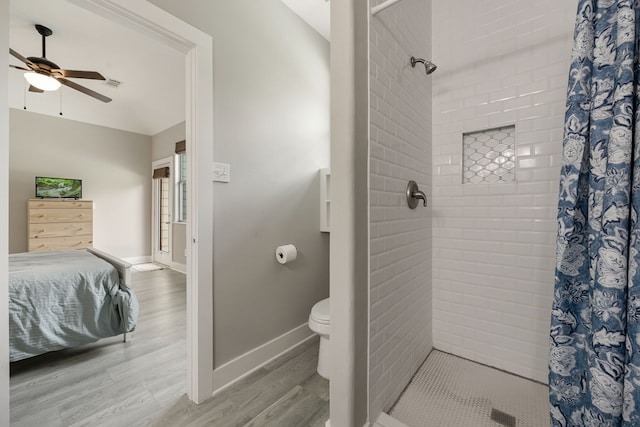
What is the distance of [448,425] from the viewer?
1.12m

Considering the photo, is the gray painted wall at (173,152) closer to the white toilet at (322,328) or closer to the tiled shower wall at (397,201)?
the white toilet at (322,328)

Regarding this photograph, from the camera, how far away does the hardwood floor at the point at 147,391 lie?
1.37 meters

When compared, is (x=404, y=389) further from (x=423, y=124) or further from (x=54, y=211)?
(x=54, y=211)

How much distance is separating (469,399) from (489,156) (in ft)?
4.11

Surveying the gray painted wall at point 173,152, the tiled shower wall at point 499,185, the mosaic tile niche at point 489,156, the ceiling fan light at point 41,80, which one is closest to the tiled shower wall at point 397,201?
the tiled shower wall at point 499,185

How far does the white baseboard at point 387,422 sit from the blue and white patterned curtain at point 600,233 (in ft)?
1.75

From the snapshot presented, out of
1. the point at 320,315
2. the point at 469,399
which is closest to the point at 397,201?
the point at 320,315

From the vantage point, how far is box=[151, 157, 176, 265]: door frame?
4898 millimetres

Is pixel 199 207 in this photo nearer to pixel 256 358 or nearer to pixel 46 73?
pixel 256 358

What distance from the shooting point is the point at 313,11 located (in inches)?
82.6

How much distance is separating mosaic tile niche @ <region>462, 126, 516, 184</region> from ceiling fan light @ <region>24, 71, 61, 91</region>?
11.9ft

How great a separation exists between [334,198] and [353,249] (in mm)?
202

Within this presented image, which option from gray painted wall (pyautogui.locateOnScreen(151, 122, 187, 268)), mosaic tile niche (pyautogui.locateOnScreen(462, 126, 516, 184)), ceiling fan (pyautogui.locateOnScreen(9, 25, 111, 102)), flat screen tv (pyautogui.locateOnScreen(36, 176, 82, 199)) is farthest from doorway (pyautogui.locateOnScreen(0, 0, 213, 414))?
flat screen tv (pyautogui.locateOnScreen(36, 176, 82, 199))

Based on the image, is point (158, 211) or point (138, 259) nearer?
point (138, 259)
